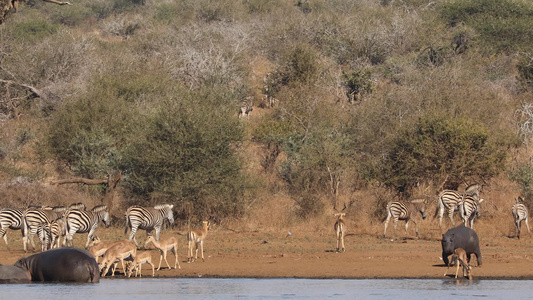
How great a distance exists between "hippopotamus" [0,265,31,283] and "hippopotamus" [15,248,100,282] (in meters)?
0.12

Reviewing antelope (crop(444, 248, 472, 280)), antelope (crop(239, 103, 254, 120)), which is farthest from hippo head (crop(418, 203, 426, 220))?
antelope (crop(239, 103, 254, 120))

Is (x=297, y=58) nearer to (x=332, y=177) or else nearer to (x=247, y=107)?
(x=247, y=107)

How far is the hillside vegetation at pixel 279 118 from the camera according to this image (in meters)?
23.6

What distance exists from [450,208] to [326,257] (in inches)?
A: 214

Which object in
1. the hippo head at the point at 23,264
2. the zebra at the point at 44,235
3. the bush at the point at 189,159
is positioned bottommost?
the hippo head at the point at 23,264

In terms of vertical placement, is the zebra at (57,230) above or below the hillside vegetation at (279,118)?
below

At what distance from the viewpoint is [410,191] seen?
25.3 meters

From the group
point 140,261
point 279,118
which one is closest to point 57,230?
point 140,261

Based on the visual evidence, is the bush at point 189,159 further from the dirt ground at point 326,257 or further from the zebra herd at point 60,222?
the zebra herd at point 60,222

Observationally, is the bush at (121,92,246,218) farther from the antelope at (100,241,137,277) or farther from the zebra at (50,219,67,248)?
the antelope at (100,241,137,277)

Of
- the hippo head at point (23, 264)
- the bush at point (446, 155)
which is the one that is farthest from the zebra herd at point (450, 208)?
the hippo head at point (23, 264)

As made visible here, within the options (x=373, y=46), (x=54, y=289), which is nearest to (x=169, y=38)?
(x=373, y=46)

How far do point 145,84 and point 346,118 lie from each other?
319 inches

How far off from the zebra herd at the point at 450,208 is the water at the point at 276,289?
6.22 metres
